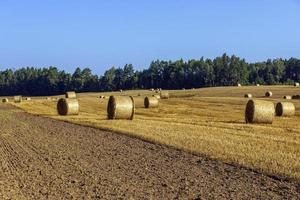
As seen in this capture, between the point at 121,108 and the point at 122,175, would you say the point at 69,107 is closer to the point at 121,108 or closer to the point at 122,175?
the point at 121,108

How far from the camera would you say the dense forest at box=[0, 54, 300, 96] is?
138625 millimetres

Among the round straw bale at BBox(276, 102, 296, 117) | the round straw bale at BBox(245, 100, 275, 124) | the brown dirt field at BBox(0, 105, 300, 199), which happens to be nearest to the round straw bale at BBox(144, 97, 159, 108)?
the round straw bale at BBox(276, 102, 296, 117)

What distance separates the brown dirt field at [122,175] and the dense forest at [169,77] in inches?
4599

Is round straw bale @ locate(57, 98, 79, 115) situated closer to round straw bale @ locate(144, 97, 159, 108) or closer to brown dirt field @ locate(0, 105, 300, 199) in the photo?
round straw bale @ locate(144, 97, 159, 108)

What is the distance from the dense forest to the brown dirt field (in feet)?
383

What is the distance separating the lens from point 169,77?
472ft

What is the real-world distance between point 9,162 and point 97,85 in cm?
13838

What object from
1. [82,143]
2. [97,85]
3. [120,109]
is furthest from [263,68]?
[82,143]

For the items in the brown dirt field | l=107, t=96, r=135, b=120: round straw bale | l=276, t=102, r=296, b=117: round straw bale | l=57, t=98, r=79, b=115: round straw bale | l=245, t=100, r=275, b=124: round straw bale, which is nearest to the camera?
the brown dirt field

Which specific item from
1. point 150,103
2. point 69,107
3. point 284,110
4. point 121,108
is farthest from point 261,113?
point 150,103

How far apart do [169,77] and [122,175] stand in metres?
132

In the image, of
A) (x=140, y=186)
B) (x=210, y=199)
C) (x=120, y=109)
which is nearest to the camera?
(x=210, y=199)

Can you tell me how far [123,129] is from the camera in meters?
23.9

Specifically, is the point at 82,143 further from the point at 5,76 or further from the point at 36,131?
the point at 5,76
